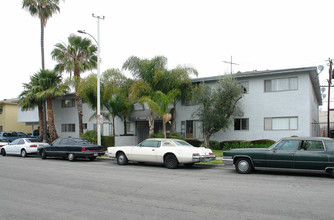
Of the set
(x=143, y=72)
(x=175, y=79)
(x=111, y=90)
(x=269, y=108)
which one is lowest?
(x=269, y=108)

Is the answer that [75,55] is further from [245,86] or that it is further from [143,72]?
[245,86]

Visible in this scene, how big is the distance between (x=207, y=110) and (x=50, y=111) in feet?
53.1

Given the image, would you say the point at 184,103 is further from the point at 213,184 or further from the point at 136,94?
the point at 213,184

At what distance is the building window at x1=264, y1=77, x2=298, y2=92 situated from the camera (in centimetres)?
2083

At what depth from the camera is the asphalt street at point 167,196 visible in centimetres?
652

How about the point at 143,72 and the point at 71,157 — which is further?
the point at 143,72

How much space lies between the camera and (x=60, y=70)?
28812 millimetres

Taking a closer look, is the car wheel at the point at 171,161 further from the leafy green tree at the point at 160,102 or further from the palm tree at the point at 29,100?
the palm tree at the point at 29,100

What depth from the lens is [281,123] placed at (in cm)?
2108

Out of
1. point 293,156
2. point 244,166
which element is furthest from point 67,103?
point 293,156

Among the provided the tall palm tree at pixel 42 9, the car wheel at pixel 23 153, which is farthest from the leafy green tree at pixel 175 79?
the tall palm tree at pixel 42 9

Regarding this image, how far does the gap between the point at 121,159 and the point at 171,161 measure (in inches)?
122

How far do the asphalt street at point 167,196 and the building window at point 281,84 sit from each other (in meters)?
9.92

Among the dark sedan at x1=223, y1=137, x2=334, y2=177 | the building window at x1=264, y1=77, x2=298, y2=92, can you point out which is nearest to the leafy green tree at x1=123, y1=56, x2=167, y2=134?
the building window at x1=264, y1=77, x2=298, y2=92
